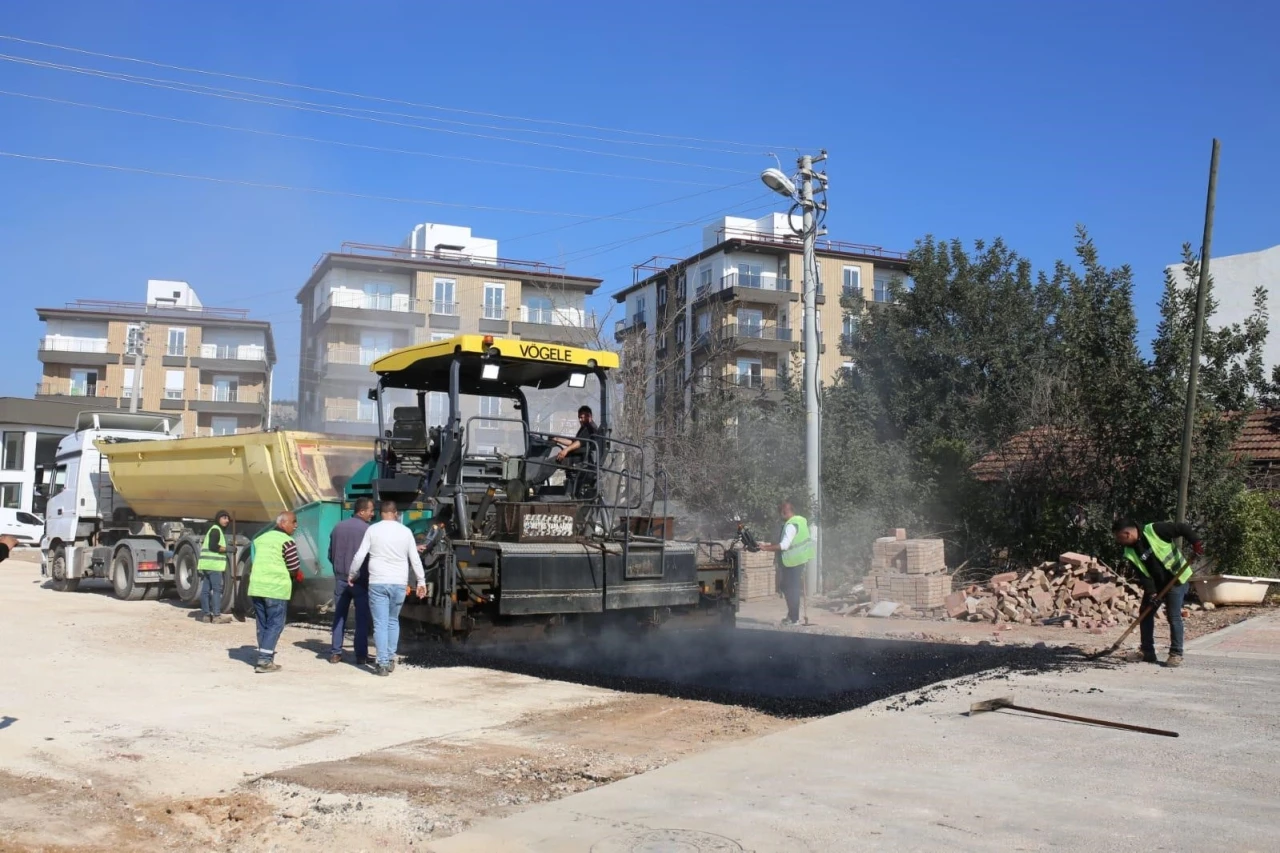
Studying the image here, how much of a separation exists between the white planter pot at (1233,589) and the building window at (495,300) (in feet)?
112

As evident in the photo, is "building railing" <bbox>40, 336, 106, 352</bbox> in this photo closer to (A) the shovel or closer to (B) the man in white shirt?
(B) the man in white shirt

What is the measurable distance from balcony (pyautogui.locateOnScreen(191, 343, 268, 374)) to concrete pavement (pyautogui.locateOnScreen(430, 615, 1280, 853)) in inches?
2279

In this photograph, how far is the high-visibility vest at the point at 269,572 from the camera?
31.6 ft

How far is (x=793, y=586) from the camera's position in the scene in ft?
44.0

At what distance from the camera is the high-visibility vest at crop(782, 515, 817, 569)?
13078 mm

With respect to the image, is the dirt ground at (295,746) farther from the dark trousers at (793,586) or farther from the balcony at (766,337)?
the balcony at (766,337)

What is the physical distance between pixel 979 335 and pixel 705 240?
950 inches

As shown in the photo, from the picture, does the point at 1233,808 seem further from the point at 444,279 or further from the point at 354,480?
the point at 444,279

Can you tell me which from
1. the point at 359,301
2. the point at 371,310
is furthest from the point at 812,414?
the point at 359,301

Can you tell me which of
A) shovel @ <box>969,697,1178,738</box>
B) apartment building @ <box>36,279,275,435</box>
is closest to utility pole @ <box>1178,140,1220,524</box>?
shovel @ <box>969,697,1178,738</box>

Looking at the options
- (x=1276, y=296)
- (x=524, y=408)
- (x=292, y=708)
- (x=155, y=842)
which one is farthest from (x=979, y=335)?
(x=155, y=842)

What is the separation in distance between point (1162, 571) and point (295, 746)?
7.34 metres

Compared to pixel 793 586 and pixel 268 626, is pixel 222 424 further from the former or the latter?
pixel 268 626

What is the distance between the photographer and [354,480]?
1188 cm
